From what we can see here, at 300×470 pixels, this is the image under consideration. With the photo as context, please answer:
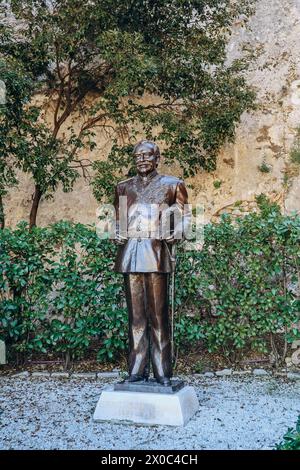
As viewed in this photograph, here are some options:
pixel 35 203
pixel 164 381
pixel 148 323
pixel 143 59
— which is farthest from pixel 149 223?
pixel 35 203

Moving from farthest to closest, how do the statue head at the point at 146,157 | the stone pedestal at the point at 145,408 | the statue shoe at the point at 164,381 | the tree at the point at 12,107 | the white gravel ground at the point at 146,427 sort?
the tree at the point at 12,107, the statue head at the point at 146,157, the statue shoe at the point at 164,381, the stone pedestal at the point at 145,408, the white gravel ground at the point at 146,427

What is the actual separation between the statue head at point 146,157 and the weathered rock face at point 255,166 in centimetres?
566

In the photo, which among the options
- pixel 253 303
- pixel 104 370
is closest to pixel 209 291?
pixel 253 303

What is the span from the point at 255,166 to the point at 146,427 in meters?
7.12

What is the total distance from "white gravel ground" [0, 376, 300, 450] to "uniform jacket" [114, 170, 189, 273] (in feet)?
3.90

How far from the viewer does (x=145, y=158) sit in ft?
13.8

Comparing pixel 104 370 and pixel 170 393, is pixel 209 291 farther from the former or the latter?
pixel 170 393

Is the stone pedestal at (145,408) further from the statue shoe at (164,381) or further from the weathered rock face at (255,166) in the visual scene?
the weathered rock face at (255,166)

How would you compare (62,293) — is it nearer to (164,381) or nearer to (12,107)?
(164,381)

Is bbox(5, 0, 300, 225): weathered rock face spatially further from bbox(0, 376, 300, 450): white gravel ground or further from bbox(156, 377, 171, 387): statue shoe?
bbox(156, 377, 171, 387): statue shoe

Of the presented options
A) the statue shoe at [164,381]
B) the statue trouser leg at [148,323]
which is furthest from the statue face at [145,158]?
the statue shoe at [164,381]

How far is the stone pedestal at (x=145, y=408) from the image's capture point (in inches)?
154

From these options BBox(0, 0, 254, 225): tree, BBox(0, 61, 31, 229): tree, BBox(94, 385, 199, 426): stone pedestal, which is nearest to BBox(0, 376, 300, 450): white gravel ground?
BBox(94, 385, 199, 426): stone pedestal

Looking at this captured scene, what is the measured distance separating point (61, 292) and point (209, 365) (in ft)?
6.17
